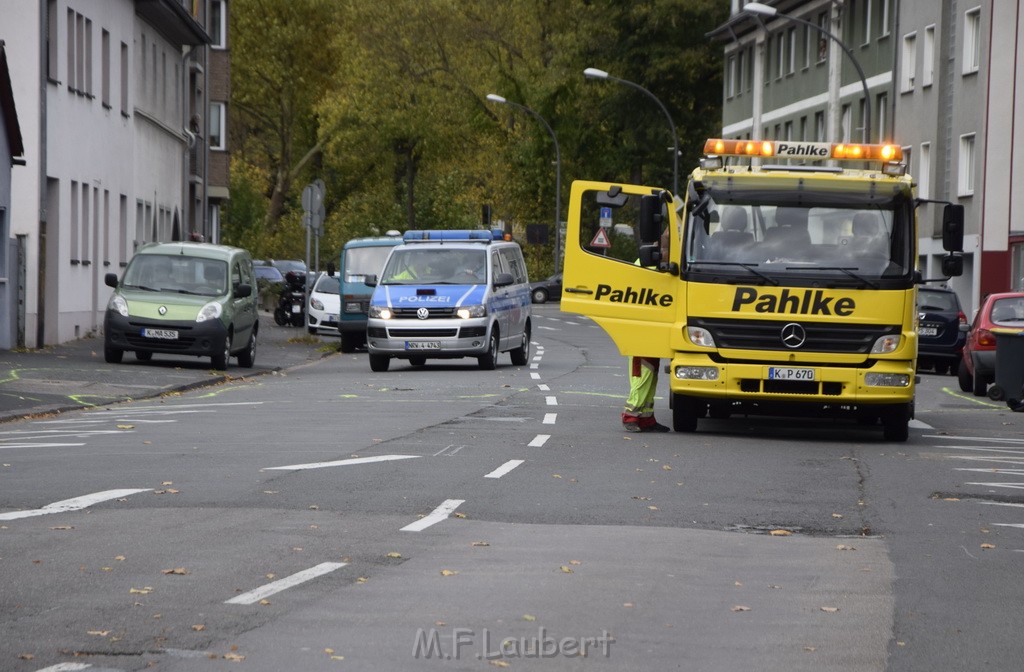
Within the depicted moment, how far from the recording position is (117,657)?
6629 mm

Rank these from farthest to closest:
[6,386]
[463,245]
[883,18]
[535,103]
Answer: [535,103], [883,18], [463,245], [6,386]

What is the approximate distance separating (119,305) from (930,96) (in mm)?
30679

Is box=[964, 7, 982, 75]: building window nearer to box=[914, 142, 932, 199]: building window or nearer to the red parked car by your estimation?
box=[914, 142, 932, 199]: building window

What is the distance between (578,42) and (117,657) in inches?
2704

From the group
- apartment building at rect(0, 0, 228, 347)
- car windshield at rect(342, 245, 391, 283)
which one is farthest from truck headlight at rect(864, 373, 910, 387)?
car windshield at rect(342, 245, 391, 283)

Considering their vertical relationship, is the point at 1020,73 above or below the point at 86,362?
above

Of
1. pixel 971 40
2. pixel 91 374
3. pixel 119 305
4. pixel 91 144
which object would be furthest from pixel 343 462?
pixel 971 40

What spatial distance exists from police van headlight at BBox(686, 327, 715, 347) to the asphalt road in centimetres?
96

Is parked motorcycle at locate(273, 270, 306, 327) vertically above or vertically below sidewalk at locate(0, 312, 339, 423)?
above

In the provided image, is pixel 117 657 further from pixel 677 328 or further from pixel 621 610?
pixel 677 328

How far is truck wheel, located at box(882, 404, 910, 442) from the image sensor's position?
17625mm

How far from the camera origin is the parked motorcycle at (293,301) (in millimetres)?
48906

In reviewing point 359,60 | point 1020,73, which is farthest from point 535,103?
point 1020,73

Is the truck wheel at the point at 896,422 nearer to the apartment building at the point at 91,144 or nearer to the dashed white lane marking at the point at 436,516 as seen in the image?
the dashed white lane marking at the point at 436,516
